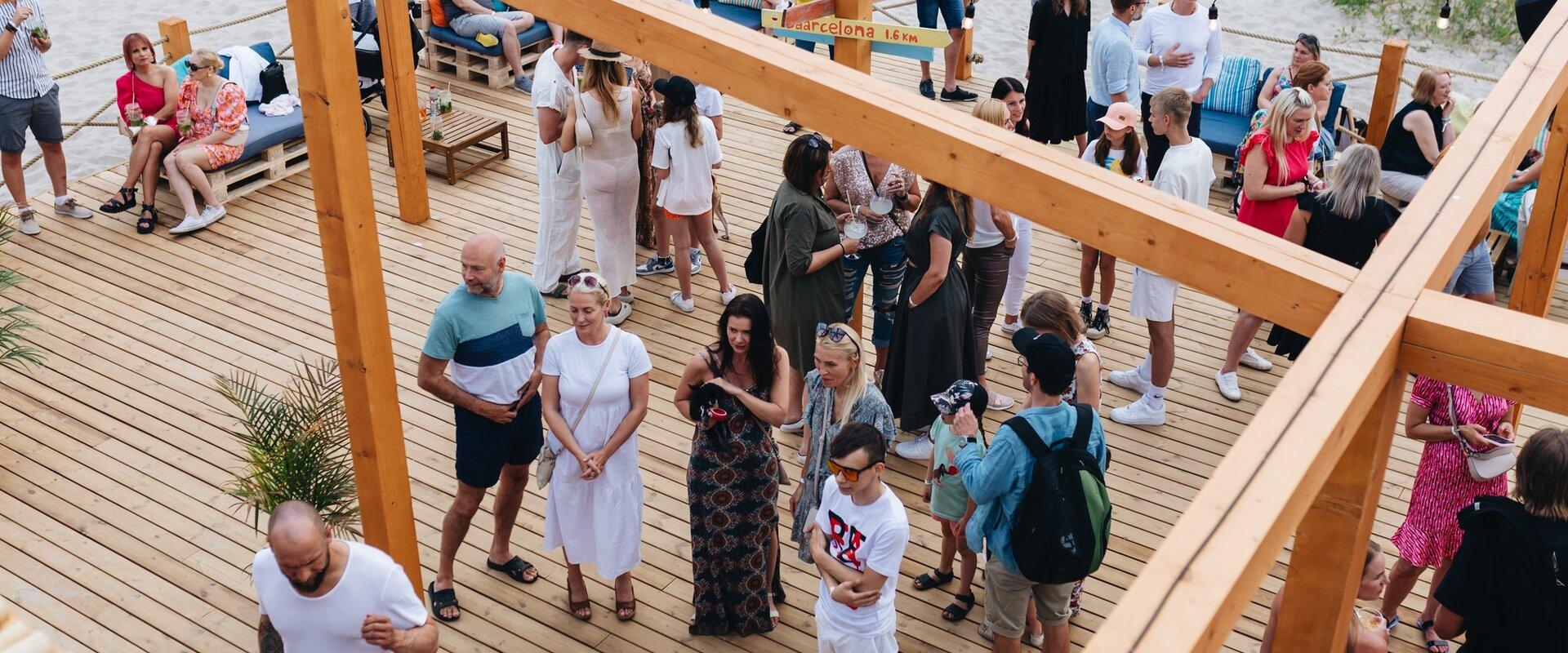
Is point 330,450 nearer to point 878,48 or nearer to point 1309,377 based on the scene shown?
point 878,48

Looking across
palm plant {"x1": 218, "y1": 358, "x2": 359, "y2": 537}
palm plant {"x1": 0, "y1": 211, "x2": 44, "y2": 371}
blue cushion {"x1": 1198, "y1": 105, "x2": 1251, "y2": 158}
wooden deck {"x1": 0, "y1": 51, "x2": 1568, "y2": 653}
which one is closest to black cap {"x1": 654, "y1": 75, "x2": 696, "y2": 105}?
wooden deck {"x1": 0, "y1": 51, "x2": 1568, "y2": 653}

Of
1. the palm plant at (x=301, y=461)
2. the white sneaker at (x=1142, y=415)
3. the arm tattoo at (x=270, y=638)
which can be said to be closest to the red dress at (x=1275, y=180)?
the white sneaker at (x=1142, y=415)

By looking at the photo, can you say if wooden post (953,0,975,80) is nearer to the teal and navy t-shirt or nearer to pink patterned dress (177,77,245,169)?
pink patterned dress (177,77,245,169)

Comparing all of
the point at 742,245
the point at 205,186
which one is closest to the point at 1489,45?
the point at 742,245

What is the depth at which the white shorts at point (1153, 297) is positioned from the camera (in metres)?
6.41

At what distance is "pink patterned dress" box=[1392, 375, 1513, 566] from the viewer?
5.06 m

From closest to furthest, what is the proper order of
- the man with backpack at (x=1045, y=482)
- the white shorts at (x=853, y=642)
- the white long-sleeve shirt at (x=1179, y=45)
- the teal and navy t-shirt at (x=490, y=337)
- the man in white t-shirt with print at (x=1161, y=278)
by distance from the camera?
1. the man with backpack at (x=1045, y=482)
2. the white shorts at (x=853, y=642)
3. the teal and navy t-shirt at (x=490, y=337)
4. the man in white t-shirt with print at (x=1161, y=278)
5. the white long-sleeve shirt at (x=1179, y=45)

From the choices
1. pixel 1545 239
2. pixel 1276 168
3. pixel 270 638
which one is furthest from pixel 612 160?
pixel 1545 239

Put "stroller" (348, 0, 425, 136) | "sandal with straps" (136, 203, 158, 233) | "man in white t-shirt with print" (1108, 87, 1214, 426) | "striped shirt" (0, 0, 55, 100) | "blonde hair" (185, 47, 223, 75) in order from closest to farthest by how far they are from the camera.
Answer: "man in white t-shirt with print" (1108, 87, 1214, 426) → "striped shirt" (0, 0, 55, 100) → "blonde hair" (185, 47, 223, 75) → "sandal with straps" (136, 203, 158, 233) → "stroller" (348, 0, 425, 136)

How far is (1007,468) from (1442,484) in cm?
184

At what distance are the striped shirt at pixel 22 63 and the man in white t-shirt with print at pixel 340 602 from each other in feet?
16.5

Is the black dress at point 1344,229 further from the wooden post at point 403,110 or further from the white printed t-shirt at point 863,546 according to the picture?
the wooden post at point 403,110

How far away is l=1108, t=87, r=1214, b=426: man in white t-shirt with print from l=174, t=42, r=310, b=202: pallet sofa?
506 centimetres

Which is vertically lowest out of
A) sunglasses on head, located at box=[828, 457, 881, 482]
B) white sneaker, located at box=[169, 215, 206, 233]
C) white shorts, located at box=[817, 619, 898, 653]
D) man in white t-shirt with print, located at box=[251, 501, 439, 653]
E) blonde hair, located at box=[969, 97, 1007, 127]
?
white sneaker, located at box=[169, 215, 206, 233]
